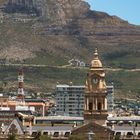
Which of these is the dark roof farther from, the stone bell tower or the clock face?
the clock face

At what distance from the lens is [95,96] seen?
390 feet

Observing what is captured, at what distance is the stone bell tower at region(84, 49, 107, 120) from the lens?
118750 mm

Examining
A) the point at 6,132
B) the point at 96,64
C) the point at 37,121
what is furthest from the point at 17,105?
the point at 96,64

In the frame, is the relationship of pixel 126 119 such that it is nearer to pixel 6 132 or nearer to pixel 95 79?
pixel 6 132

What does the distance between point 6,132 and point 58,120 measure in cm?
2307

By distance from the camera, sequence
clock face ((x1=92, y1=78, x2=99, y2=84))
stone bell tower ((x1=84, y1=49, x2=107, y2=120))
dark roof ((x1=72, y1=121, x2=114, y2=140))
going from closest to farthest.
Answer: dark roof ((x1=72, y1=121, x2=114, y2=140)), stone bell tower ((x1=84, y1=49, x2=107, y2=120)), clock face ((x1=92, y1=78, x2=99, y2=84))

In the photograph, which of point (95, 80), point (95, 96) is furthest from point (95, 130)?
point (95, 80)

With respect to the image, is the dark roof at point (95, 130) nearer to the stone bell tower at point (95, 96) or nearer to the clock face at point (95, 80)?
the stone bell tower at point (95, 96)

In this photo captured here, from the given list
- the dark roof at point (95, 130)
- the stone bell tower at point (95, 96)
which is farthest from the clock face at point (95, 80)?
the dark roof at point (95, 130)

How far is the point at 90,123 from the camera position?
119 meters

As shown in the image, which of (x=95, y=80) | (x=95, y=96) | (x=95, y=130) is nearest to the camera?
(x=95, y=130)

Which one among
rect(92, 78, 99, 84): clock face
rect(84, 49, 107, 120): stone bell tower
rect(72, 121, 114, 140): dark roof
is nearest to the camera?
rect(72, 121, 114, 140): dark roof

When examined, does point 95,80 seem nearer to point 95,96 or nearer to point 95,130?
point 95,96

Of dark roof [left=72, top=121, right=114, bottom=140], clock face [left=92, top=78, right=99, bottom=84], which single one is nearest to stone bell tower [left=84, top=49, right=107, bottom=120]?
clock face [left=92, top=78, right=99, bottom=84]
